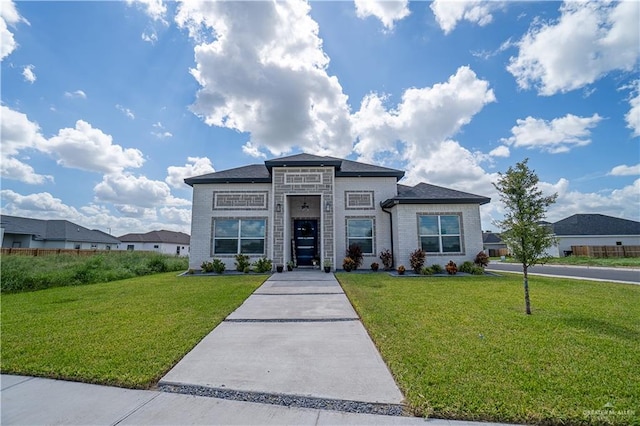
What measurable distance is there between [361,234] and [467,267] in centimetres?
519

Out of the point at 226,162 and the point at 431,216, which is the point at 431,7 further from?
the point at 226,162

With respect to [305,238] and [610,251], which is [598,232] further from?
[305,238]

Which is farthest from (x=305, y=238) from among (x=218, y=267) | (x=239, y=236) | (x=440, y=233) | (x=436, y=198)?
(x=436, y=198)

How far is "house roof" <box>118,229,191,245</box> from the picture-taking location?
152ft

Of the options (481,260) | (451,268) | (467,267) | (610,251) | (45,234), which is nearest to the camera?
(451,268)

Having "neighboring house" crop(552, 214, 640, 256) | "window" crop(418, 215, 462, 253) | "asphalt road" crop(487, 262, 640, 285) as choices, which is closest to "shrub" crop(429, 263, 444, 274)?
"window" crop(418, 215, 462, 253)

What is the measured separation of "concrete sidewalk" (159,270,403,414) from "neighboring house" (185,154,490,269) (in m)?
8.14

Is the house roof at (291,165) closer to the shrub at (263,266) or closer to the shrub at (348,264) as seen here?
the shrub at (263,266)

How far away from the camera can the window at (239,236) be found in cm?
1405

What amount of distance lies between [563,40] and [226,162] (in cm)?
1740

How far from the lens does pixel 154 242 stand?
46.3 meters

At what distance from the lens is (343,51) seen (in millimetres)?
11992

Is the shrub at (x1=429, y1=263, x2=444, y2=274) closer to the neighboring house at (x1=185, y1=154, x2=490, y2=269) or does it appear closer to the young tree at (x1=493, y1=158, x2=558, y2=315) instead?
the neighboring house at (x1=185, y1=154, x2=490, y2=269)

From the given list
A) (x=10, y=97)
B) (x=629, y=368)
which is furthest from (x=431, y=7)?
(x=10, y=97)
